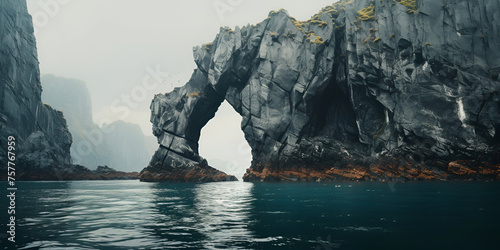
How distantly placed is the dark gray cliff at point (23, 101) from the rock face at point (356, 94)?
3671 centimetres

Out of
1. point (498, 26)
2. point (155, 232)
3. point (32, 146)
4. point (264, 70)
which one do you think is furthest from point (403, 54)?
point (32, 146)

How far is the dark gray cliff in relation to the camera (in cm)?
8500

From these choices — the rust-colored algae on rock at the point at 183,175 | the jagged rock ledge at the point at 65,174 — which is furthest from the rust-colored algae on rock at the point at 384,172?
the jagged rock ledge at the point at 65,174

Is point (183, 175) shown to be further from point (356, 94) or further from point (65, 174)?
point (356, 94)

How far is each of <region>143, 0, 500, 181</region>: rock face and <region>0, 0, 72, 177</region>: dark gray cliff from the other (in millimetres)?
36706

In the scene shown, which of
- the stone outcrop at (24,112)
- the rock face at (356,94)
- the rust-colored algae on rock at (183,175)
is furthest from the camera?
the stone outcrop at (24,112)

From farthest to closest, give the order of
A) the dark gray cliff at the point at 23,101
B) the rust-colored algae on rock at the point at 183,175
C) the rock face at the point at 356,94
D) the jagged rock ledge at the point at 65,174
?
the jagged rock ledge at the point at 65,174
the dark gray cliff at the point at 23,101
the rust-colored algae on rock at the point at 183,175
the rock face at the point at 356,94

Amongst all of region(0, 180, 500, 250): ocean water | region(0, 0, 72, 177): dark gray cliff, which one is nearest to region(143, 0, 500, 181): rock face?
region(0, 0, 72, 177): dark gray cliff

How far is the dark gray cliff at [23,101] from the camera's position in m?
85.0

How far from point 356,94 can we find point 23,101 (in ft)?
322

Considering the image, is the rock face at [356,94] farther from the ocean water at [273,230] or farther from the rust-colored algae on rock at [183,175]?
the ocean water at [273,230]

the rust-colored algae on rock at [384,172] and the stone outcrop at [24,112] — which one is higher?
the stone outcrop at [24,112]

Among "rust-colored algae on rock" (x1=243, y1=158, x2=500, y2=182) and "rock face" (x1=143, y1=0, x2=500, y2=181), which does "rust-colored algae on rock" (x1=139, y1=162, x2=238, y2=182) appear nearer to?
"rock face" (x1=143, y1=0, x2=500, y2=181)

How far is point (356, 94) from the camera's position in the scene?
64.1m
